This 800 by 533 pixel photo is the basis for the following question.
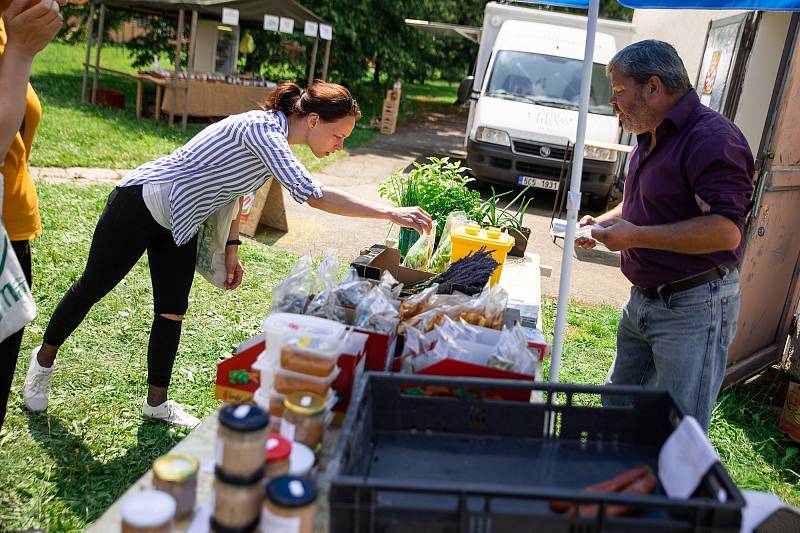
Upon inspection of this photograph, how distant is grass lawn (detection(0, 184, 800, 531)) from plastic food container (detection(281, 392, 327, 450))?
172 cm

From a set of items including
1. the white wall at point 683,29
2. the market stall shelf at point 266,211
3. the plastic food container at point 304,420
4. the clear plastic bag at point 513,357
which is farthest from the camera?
the white wall at point 683,29

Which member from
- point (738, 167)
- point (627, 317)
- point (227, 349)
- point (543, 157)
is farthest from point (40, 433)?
point (543, 157)

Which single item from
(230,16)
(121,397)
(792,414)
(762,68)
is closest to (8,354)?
(121,397)

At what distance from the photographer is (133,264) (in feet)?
10.3

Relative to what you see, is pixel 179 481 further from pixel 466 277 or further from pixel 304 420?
pixel 466 277

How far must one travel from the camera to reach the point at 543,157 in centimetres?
995

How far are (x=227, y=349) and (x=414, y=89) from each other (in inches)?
1214

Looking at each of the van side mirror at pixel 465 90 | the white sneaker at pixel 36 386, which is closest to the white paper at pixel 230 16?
the van side mirror at pixel 465 90

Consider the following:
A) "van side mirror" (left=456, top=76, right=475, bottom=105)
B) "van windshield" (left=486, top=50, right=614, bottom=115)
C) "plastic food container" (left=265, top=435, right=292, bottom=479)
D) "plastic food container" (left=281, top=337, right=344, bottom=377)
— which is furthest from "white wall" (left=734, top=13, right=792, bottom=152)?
"van side mirror" (left=456, top=76, right=475, bottom=105)

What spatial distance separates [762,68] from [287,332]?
14.0ft

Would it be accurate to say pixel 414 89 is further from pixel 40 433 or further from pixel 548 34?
pixel 40 433

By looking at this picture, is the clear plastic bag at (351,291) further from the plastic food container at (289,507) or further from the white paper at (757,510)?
the white paper at (757,510)

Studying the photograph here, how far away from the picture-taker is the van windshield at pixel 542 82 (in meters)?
10.4

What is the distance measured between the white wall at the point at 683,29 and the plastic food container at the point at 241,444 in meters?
7.92
